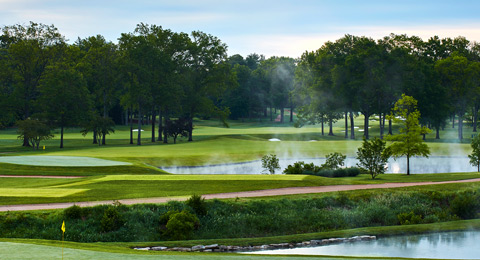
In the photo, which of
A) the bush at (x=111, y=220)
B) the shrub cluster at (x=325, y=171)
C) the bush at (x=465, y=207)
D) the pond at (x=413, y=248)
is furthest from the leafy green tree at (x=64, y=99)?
the pond at (x=413, y=248)

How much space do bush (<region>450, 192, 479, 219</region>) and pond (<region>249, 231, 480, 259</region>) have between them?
3767mm

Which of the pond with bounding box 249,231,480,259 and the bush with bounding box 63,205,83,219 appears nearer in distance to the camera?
the pond with bounding box 249,231,480,259

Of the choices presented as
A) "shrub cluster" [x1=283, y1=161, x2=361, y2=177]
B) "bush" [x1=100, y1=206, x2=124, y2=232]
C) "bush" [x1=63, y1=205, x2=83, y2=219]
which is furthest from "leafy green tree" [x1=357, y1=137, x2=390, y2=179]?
"bush" [x1=63, y1=205, x2=83, y2=219]

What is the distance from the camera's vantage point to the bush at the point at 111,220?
20.9 m

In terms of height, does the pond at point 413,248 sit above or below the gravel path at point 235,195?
below

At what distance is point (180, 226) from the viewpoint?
2078 cm

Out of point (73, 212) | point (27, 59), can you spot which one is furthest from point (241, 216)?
point (27, 59)

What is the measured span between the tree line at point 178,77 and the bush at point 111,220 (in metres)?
41.1

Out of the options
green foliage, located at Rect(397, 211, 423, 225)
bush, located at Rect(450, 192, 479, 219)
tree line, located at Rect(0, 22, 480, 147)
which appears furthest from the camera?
tree line, located at Rect(0, 22, 480, 147)

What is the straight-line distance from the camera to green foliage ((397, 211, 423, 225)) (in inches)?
933

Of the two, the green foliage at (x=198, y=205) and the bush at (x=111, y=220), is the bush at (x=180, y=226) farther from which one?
the bush at (x=111, y=220)

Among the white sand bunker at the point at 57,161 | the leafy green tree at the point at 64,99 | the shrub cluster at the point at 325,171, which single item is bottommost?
the shrub cluster at the point at 325,171

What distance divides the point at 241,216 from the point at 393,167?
31.0 meters

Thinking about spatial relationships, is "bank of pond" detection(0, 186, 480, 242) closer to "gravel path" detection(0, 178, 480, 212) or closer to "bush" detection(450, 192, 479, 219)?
"bush" detection(450, 192, 479, 219)
